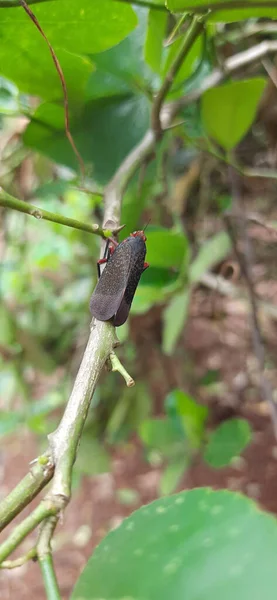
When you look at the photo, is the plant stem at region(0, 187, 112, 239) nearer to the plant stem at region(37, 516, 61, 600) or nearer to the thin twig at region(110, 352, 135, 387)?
the thin twig at region(110, 352, 135, 387)

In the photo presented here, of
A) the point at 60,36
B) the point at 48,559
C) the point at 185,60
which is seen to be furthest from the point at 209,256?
the point at 48,559

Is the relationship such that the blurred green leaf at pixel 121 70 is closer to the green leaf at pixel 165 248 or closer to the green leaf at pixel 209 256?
the green leaf at pixel 165 248

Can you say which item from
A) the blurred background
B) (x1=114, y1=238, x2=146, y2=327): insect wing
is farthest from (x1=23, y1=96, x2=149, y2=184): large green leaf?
Result: (x1=114, y1=238, x2=146, y2=327): insect wing

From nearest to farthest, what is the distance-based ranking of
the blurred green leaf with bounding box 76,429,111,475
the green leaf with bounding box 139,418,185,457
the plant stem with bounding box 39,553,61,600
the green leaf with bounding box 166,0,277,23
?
the plant stem with bounding box 39,553,61,600 < the green leaf with bounding box 166,0,277,23 < the green leaf with bounding box 139,418,185,457 < the blurred green leaf with bounding box 76,429,111,475

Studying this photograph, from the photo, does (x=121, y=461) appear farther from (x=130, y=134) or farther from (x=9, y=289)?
(x=130, y=134)

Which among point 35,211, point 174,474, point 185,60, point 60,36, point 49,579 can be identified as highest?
point 185,60

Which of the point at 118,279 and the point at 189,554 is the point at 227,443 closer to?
the point at 118,279

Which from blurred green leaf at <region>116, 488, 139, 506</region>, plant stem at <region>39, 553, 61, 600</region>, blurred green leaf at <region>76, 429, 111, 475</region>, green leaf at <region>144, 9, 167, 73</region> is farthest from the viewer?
blurred green leaf at <region>116, 488, 139, 506</region>
